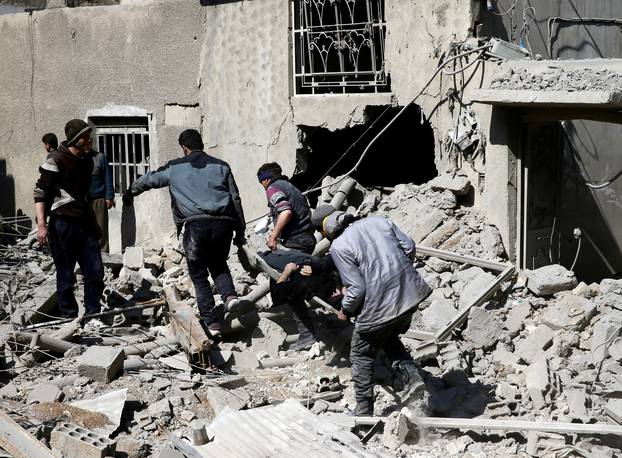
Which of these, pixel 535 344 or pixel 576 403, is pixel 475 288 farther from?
pixel 576 403

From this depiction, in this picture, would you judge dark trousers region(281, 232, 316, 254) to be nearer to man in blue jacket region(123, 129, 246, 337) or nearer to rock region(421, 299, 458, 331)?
man in blue jacket region(123, 129, 246, 337)

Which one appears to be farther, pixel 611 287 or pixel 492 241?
pixel 492 241

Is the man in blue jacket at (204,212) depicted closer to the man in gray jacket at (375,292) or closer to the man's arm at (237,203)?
the man's arm at (237,203)

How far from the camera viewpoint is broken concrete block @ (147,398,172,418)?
267 inches

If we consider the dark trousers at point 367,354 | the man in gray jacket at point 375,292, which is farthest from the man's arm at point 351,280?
the dark trousers at point 367,354

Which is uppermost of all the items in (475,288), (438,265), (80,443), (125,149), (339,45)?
(339,45)

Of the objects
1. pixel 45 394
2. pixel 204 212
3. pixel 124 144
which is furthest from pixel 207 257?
pixel 124 144

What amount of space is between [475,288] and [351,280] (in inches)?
100

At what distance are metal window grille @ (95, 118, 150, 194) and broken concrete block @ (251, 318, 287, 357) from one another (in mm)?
4573

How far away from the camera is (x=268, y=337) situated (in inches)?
332

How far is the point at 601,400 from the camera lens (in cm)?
679

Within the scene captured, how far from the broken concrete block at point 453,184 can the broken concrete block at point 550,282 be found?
120cm

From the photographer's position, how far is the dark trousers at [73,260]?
8.55 m

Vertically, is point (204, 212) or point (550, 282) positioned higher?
point (204, 212)
